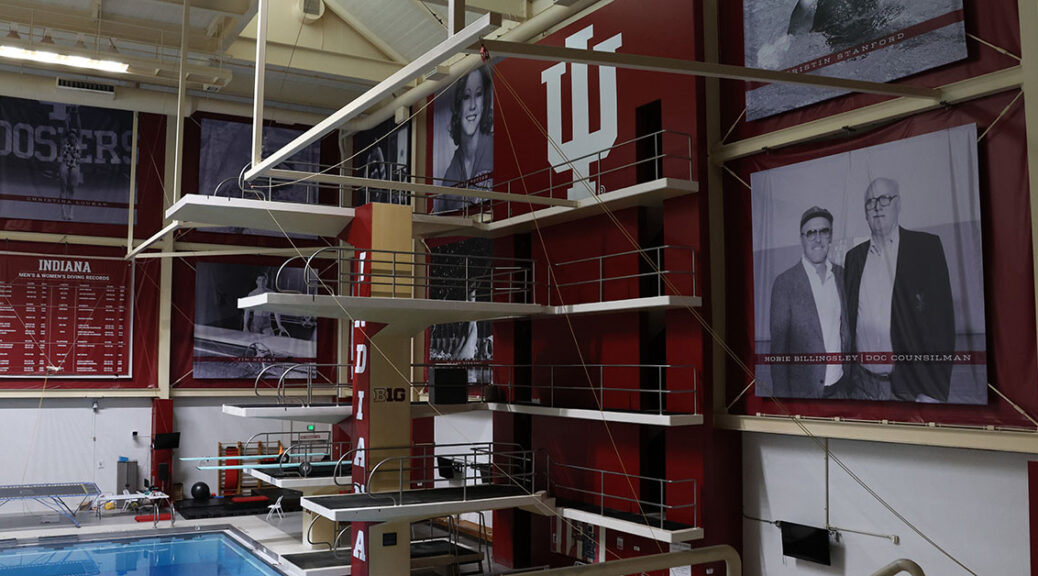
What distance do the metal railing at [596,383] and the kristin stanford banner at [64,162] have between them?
27.5 feet

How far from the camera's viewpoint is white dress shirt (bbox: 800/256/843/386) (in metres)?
7.51

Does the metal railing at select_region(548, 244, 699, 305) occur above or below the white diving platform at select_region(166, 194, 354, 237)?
Answer: below

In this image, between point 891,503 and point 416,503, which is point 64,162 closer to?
point 416,503

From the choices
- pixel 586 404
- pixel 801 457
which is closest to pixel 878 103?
pixel 801 457

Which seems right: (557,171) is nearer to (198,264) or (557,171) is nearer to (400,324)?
(400,324)

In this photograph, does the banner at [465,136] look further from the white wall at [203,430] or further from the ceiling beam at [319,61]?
the white wall at [203,430]

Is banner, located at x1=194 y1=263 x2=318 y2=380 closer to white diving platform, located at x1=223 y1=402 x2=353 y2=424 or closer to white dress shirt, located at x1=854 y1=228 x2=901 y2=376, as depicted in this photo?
white diving platform, located at x1=223 y1=402 x2=353 y2=424

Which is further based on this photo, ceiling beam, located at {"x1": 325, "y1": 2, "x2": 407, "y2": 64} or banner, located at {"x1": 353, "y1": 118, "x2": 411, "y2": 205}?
banner, located at {"x1": 353, "y1": 118, "x2": 411, "y2": 205}

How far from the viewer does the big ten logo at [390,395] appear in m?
8.98

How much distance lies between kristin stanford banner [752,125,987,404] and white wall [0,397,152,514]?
1131 centimetres

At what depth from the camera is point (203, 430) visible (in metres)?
15.7

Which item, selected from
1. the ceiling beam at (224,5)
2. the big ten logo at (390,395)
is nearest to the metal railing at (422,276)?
the big ten logo at (390,395)

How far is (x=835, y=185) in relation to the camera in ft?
24.8

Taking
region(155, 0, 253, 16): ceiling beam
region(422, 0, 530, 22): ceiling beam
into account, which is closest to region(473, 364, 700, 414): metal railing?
region(422, 0, 530, 22): ceiling beam
